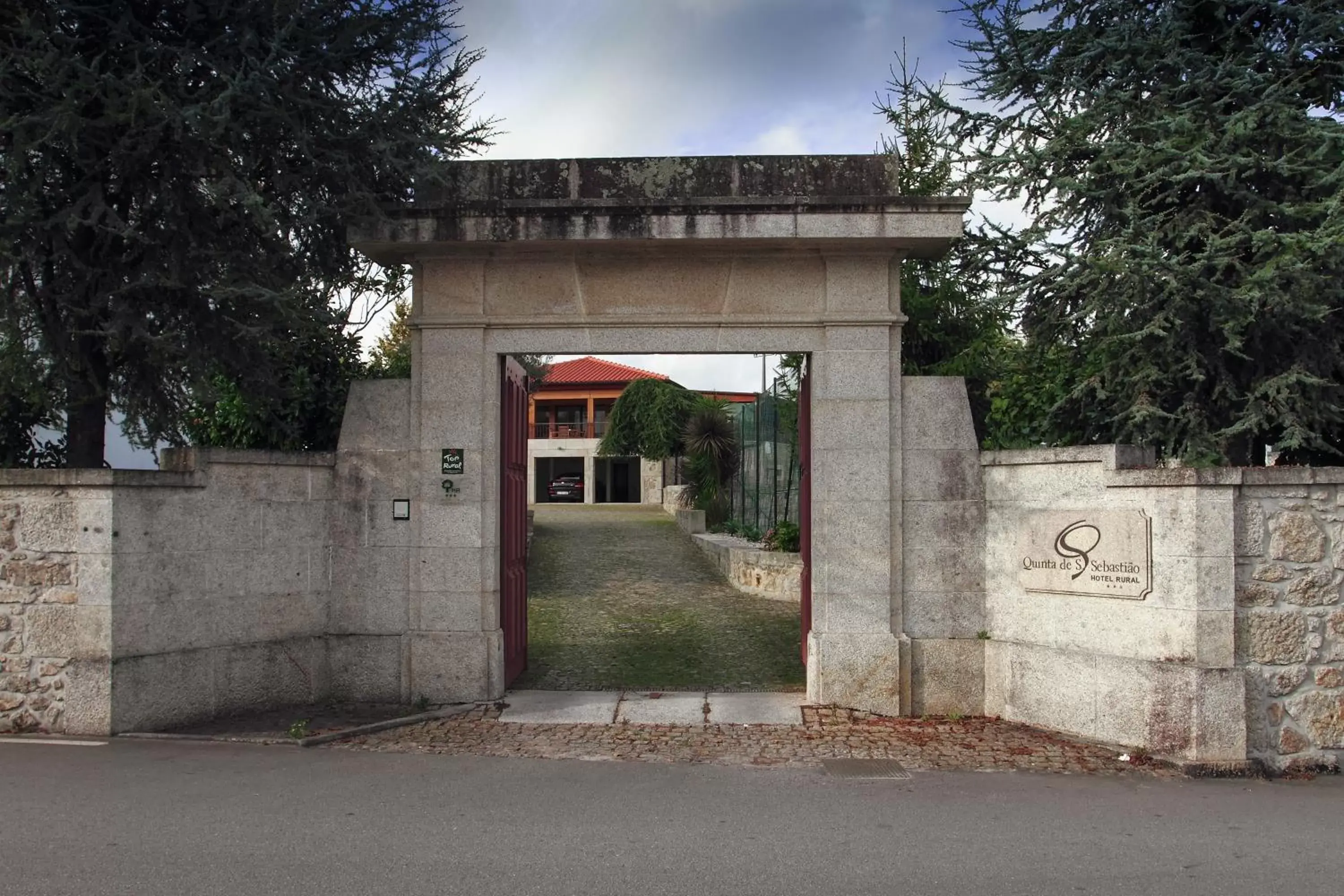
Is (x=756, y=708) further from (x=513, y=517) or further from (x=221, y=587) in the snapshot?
(x=221, y=587)

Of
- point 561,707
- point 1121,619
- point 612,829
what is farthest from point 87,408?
point 1121,619

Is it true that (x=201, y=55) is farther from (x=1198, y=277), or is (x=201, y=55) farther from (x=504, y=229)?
(x=1198, y=277)

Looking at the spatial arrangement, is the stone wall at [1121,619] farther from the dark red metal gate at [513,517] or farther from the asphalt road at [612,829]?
the dark red metal gate at [513,517]

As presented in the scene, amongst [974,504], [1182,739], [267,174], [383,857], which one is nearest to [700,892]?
[383,857]

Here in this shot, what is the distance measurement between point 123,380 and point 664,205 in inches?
171

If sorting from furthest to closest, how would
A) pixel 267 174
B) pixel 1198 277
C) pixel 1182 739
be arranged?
pixel 267 174 → pixel 1198 277 → pixel 1182 739

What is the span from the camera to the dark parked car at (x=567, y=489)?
1786 inches

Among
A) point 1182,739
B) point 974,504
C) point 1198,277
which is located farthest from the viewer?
point 974,504

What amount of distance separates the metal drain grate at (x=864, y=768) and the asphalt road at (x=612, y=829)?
0.16 metres

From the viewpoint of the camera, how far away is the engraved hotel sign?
6.71 metres

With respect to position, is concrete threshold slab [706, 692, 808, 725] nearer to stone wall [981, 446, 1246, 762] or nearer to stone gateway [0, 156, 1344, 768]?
stone gateway [0, 156, 1344, 768]

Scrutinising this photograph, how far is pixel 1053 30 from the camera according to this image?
25.9 feet

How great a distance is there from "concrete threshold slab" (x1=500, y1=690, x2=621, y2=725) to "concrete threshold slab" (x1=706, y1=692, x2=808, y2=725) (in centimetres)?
81

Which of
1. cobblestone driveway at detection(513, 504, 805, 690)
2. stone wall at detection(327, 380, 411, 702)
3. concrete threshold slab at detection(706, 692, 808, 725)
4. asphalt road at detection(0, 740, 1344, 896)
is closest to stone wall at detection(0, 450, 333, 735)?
stone wall at detection(327, 380, 411, 702)
